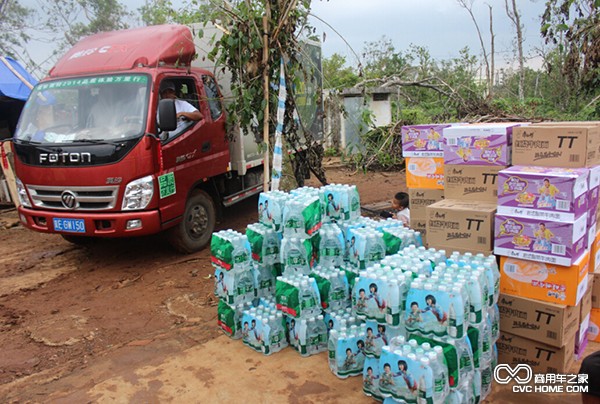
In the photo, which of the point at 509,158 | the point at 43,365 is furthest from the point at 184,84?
the point at 509,158

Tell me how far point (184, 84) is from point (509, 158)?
4.02 meters

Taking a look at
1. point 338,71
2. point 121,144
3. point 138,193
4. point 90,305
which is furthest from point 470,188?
point 338,71

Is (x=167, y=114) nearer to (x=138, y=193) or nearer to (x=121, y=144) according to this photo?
(x=121, y=144)

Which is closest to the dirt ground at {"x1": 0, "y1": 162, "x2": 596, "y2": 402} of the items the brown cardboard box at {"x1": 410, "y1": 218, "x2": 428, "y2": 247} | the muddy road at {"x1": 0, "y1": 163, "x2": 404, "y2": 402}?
the muddy road at {"x1": 0, "y1": 163, "x2": 404, "y2": 402}

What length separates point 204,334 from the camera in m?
3.92

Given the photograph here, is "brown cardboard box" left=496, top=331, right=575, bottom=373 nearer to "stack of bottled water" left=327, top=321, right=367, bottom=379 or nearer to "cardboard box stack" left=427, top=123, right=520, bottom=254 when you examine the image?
"cardboard box stack" left=427, top=123, right=520, bottom=254

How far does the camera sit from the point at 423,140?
4238mm

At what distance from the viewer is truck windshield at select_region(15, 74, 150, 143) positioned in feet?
16.5

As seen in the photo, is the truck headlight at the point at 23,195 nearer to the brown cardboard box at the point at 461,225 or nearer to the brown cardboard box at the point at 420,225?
the brown cardboard box at the point at 420,225

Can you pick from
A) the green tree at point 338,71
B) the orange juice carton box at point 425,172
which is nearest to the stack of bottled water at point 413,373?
the orange juice carton box at point 425,172

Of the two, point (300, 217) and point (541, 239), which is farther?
point (300, 217)

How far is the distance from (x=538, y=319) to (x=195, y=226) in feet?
13.7

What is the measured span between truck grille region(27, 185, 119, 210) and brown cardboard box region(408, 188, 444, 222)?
3138 mm

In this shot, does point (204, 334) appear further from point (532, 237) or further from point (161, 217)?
point (532, 237)
